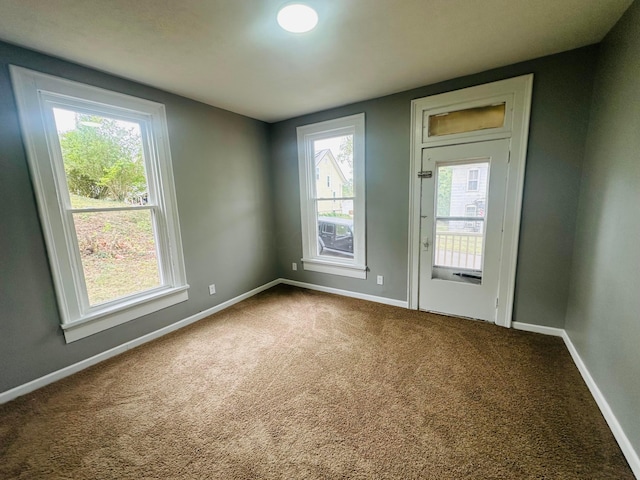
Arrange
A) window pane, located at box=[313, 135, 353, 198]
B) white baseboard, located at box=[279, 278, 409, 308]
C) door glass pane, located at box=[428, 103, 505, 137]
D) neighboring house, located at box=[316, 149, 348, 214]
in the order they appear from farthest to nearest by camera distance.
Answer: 1. neighboring house, located at box=[316, 149, 348, 214]
2. window pane, located at box=[313, 135, 353, 198]
3. white baseboard, located at box=[279, 278, 409, 308]
4. door glass pane, located at box=[428, 103, 505, 137]

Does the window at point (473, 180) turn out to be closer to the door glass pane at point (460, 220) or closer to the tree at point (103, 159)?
the door glass pane at point (460, 220)

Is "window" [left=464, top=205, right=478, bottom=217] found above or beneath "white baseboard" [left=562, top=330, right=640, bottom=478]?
above

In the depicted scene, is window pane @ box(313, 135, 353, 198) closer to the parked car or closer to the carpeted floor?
the parked car

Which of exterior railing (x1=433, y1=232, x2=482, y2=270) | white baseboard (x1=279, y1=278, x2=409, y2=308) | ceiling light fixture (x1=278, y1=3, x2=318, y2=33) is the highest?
ceiling light fixture (x1=278, y1=3, x2=318, y2=33)

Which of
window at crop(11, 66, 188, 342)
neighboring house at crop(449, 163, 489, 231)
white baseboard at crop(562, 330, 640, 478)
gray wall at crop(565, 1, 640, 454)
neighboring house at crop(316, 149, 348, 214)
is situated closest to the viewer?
white baseboard at crop(562, 330, 640, 478)

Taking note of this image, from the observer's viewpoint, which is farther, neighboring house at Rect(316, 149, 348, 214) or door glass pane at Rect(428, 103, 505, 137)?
neighboring house at Rect(316, 149, 348, 214)

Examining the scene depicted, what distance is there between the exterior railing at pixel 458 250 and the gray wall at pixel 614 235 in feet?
2.50

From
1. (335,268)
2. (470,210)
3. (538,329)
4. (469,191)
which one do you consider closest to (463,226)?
(470,210)

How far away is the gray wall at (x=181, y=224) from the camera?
1.83 meters

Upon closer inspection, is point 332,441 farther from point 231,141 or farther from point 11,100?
point 231,141

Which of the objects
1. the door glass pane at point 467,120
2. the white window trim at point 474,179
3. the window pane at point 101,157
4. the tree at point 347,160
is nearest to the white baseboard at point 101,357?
the window pane at point 101,157

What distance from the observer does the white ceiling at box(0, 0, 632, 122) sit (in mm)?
1532

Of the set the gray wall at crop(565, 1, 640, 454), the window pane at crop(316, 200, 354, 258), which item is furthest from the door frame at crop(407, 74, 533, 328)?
the window pane at crop(316, 200, 354, 258)

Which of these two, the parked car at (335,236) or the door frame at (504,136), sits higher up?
the door frame at (504,136)
